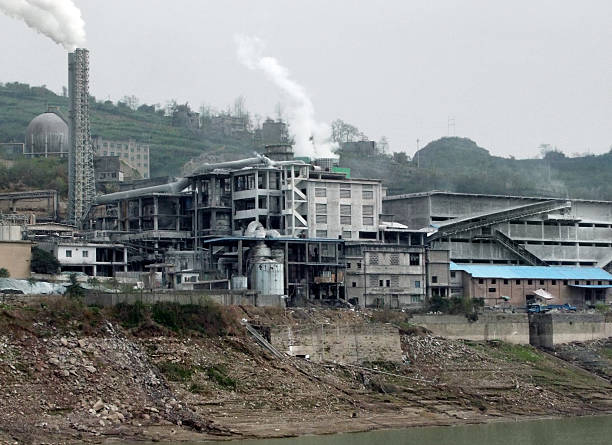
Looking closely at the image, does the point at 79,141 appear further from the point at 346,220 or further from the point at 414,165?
the point at 414,165

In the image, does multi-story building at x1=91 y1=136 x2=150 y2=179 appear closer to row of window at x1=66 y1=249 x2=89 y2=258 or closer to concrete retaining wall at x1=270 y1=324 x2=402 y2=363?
row of window at x1=66 y1=249 x2=89 y2=258

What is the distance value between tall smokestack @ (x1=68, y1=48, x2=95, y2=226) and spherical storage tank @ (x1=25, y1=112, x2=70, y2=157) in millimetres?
37770

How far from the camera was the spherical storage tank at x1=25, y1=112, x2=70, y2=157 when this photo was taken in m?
143

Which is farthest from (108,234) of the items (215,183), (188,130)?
(188,130)

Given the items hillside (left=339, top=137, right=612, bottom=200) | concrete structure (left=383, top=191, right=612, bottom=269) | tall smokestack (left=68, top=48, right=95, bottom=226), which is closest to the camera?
concrete structure (left=383, top=191, right=612, bottom=269)

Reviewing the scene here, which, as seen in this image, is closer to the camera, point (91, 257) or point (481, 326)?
point (481, 326)

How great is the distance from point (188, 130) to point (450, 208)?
9542 centimetres

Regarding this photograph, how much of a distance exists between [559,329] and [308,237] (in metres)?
17.3

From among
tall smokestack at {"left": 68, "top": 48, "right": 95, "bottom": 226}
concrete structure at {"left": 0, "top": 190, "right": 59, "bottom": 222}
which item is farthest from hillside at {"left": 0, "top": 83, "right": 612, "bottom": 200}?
tall smokestack at {"left": 68, "top": 48, "right": 95, "bottom": 226}

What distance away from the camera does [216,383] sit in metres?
67.1

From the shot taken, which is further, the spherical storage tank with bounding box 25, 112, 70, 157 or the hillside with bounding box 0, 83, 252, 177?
the hillside with bounding box 0, 83, 252, 177

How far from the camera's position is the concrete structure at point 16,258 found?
8125 centimetres

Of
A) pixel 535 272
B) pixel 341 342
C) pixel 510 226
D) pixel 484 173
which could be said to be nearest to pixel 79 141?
pixel 510 226

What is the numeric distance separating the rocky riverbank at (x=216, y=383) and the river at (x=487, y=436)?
1445 millimetres
